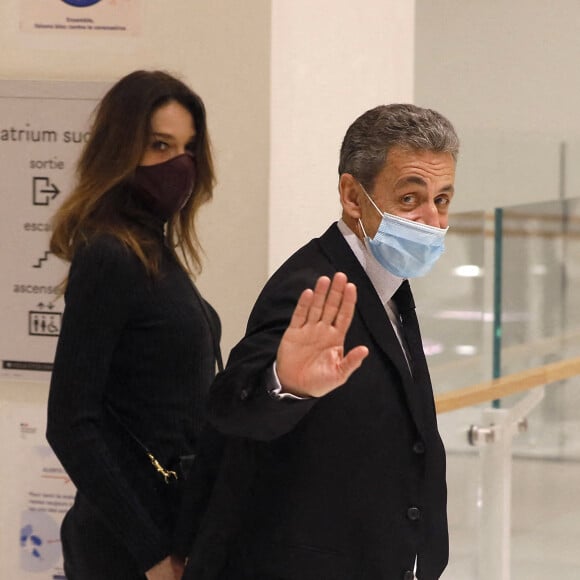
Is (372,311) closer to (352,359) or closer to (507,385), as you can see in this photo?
(352,359)

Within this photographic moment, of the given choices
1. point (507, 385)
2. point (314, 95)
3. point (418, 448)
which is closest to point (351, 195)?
point (418, 448)

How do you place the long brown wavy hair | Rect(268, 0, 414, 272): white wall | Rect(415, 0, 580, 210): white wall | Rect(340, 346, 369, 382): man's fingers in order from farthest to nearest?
Rect(415, 0, 580, 210): white wall < Rect(268, 0, 414, 272): white wall < the long brown wavy hair < Rect(340, 346, 369, 382): man's fingers

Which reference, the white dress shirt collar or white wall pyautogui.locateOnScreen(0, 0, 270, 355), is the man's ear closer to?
the white dress shirt collar

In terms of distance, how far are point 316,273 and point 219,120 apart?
1.16 meters

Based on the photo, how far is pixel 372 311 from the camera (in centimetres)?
196

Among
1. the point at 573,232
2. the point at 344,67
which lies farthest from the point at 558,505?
the point at 344,67

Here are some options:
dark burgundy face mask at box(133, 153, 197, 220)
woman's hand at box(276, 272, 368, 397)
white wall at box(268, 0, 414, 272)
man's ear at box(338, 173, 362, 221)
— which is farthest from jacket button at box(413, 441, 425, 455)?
white wall at box(268, 0, 414, 272)

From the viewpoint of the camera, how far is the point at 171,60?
305 centimetres

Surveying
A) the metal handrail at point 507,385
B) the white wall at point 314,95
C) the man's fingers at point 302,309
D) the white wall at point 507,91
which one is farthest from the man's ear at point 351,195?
the white wall at point 507,91

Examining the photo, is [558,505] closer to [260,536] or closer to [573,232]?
[573,232]

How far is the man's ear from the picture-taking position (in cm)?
202

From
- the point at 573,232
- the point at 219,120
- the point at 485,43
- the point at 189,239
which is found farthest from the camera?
the point at 573,232

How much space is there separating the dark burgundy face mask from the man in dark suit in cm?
43

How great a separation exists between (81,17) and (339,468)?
1729mm
